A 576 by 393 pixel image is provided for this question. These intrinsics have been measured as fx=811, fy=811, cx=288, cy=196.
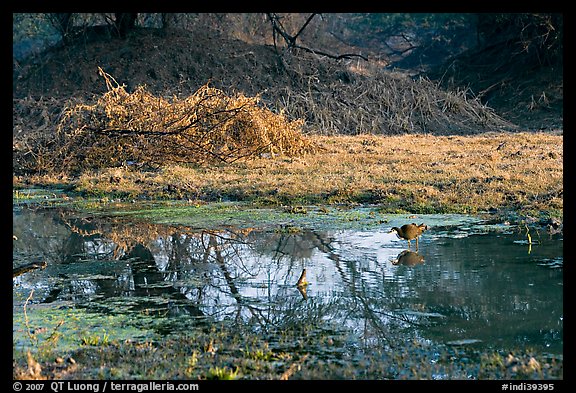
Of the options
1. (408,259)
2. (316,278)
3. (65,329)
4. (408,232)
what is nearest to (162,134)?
(408,232)

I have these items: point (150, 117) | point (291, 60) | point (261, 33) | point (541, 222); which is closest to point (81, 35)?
point (291, 60)

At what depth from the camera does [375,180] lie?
12.2 m

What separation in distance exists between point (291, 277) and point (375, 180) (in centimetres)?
522

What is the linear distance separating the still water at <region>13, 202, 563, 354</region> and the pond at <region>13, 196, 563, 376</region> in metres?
0.02

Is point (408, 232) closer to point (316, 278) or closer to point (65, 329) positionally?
point (316, 278)

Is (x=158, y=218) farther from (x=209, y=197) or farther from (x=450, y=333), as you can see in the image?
(x=450, y=333)

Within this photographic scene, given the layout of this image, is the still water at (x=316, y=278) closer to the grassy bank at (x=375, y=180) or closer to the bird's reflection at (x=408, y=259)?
the bird's reflection at (x=408, y=259)

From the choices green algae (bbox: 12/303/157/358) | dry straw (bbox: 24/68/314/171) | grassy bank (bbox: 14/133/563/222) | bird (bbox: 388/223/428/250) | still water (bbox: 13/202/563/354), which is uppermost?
dry straw (bbox: 24/68/314/171)

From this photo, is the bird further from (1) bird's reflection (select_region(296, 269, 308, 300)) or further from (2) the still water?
(1) bird's reflection (select_region(296, 269, 308, 300))

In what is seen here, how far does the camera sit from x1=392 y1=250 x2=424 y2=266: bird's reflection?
761cm

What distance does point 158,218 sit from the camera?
10125 mm

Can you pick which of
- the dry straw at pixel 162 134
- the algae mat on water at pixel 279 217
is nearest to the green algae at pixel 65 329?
the algae mat on water at pixel 279 217

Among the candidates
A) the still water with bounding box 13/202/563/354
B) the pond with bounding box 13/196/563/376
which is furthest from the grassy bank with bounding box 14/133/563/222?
the still water with bounding box 13/202/563/354

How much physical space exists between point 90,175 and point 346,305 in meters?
8.43
